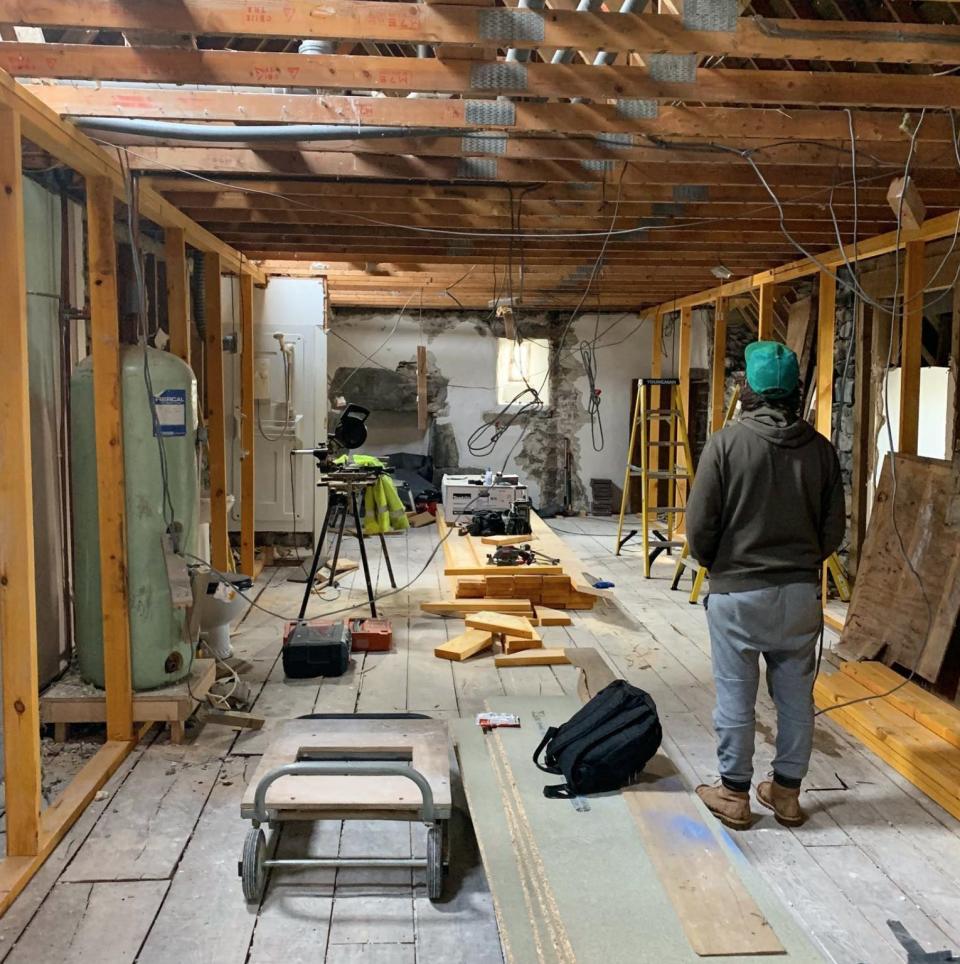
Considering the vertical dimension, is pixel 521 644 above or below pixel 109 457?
below

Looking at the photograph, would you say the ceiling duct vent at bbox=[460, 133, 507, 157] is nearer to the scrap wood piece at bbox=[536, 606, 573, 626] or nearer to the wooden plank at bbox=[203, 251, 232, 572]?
the wooden plank at bbox=[203, 251, 232, 572]

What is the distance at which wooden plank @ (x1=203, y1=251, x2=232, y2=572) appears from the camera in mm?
→ 4898

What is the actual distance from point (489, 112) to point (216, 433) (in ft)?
8.81

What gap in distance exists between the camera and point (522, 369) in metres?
9.70

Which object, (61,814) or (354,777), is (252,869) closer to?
(354,777)

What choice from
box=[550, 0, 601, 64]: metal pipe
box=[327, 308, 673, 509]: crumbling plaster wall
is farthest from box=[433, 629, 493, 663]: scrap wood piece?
box=[327, 308, 673, 509]: crumbling plaster wall

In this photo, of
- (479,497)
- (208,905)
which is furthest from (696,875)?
(479,497)

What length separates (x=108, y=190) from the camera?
3.20 m

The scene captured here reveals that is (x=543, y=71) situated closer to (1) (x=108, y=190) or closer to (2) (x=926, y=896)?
(1) (x=108, y=190)

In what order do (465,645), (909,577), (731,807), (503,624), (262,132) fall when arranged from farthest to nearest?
1. (503,624)
2. (465,645)
3. (909,577)
4. (262,132)
5. (731,807)

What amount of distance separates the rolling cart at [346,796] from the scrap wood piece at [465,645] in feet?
5.53

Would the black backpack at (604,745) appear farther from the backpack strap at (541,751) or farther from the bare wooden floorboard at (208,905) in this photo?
the bare wooden floorboard at (208,905)

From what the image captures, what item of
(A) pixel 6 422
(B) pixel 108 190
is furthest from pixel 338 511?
(A) pixel 6 422

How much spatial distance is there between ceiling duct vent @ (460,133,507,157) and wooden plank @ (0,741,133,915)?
106 inches
